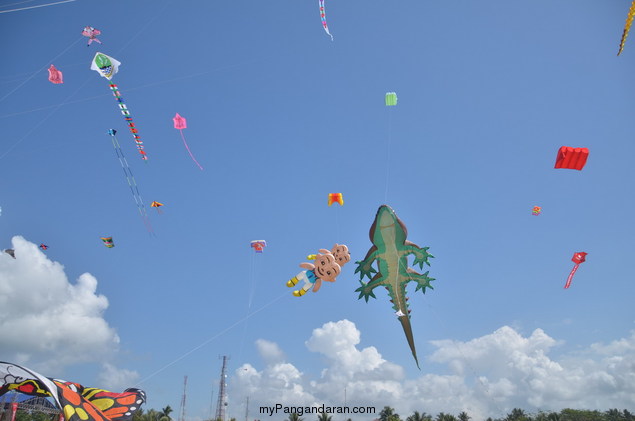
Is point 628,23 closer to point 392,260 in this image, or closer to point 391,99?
point 391,99

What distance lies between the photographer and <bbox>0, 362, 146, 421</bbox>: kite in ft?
45.1

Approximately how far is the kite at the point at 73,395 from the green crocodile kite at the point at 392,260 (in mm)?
13002

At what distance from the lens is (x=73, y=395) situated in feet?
47.0

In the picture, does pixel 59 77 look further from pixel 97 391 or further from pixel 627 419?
pixel 627 419

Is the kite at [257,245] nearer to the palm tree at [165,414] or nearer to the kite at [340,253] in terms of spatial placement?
the kite at [340,253]

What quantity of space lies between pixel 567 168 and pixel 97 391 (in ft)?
72.8

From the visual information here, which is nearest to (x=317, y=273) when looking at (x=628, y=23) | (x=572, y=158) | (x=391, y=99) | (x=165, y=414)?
(x=391, y=99)

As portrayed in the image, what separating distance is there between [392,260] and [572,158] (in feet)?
32.0

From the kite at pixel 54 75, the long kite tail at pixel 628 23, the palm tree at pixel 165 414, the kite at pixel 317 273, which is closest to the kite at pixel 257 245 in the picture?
the kite at pixel 317 273

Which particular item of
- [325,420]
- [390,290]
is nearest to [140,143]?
[390,290]

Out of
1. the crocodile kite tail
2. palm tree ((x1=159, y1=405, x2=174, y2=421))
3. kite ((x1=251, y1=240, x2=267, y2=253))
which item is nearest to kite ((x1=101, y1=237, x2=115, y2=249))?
kite ((x1=251, y1=240, x2=267, y2=253))

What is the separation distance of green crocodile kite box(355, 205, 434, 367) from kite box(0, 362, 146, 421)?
1300 cm

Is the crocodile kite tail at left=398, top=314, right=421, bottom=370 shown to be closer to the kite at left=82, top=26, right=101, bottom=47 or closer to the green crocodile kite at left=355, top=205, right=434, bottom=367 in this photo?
the green crocodile kite at left=355, top=205, right=434, bottom=367

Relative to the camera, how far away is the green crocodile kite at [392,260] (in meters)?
21.3
